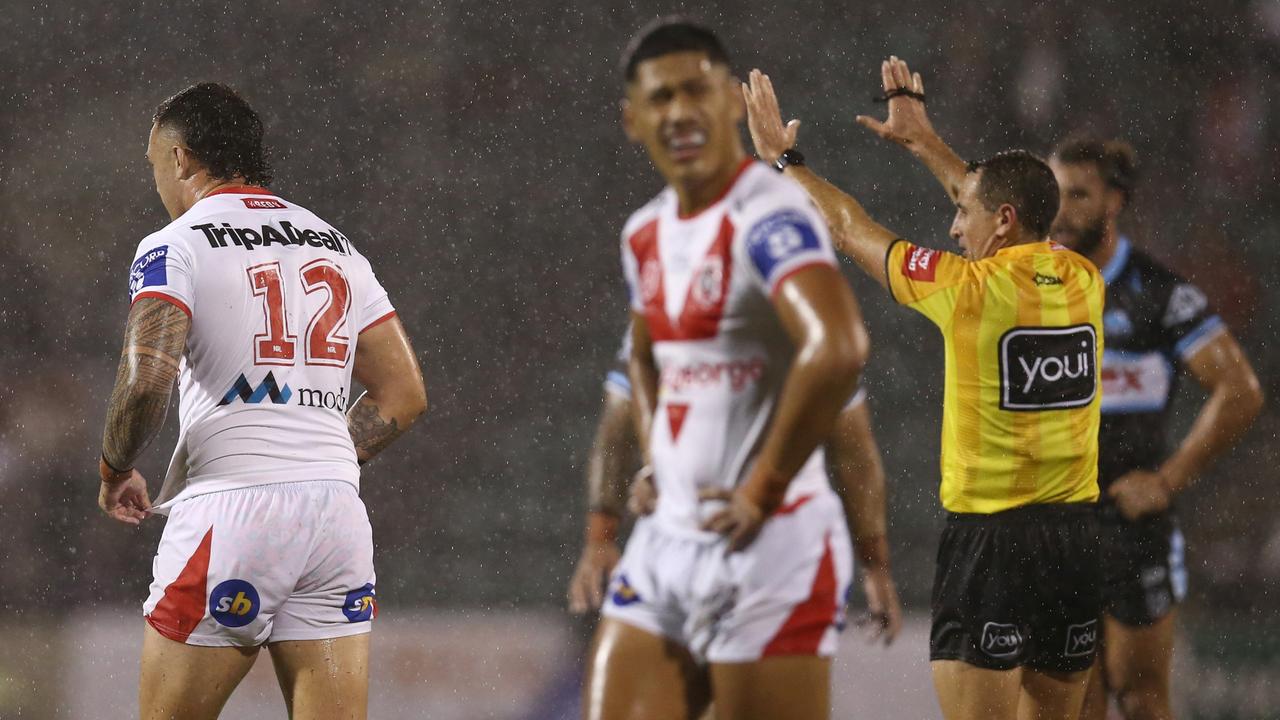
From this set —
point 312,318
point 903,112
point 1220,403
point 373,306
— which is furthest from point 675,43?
point 1220,403

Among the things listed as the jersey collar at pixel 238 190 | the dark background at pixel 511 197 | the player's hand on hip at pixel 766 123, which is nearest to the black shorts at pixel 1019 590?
the player's hand on hip at pixel 766 123

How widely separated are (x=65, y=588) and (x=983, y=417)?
5.85 meters

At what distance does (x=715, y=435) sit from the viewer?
2.18 meters

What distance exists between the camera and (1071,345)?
11.5ft

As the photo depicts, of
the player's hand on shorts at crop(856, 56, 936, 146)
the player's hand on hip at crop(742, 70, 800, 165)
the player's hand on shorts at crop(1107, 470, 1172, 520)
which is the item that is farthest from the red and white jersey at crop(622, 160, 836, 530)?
the player's hand on shorts at crop(1107, 470, 1172, 520)

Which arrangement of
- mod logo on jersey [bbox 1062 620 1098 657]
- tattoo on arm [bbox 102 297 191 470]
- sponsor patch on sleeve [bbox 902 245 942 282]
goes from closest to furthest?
tattoo on arm [bbox 102 297 191 470], sponsor patch on sleeve [bbox 902 245 942 282], mod logo on jersey [bbox 1062 620 1098 657]

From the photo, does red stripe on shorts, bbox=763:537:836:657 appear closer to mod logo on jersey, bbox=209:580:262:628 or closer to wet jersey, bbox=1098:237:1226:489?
mod logo on jersey, bbox=209:580:262:628

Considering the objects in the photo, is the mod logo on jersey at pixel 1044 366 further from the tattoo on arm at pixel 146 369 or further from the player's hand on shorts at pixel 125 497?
the player's hand on shorts at pixel 125 497

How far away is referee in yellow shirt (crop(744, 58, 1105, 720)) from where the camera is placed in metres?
3.48

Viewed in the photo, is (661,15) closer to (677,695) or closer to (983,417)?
(983,417)

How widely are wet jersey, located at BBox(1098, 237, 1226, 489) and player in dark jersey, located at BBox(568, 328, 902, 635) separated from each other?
1998mm

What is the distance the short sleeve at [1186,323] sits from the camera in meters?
4.30

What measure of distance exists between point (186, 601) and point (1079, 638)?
229cm

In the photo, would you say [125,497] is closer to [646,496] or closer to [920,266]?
[646,496]
